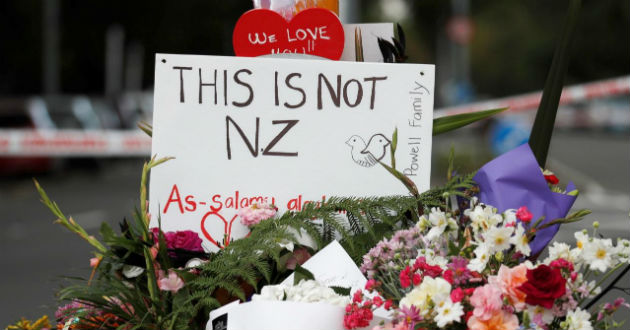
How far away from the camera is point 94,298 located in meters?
1.85

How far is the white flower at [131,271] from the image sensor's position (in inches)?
75.7

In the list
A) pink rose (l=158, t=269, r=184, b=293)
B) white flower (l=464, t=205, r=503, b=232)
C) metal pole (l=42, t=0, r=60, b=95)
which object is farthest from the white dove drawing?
metal pole (l=42, t=0, r=60, b=95)

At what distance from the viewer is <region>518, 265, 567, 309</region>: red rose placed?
1.59m

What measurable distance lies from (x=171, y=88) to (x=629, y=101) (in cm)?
3941

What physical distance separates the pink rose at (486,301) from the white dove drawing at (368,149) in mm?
624

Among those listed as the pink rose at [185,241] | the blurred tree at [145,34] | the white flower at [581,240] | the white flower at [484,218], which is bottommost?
the blurred tree at [145,34]

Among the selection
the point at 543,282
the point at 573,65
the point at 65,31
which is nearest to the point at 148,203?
the point at 543,282

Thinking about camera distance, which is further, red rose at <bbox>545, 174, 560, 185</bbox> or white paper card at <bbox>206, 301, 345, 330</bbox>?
red rose at <bbox>545, 174, 560, 185</bbox>

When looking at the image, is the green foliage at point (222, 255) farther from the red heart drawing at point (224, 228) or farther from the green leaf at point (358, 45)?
the green leaf at point (358, 45)

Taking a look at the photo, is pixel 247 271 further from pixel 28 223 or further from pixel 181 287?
pixel 28 223

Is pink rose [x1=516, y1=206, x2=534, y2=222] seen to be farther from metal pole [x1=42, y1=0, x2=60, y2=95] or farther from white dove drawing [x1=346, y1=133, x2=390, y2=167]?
metal pole [x1=42, y1=0, x2=60, y2=95]

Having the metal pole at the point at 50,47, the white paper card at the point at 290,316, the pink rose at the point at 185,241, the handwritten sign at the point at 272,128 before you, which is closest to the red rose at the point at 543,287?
the white paper card at the point at 290,316

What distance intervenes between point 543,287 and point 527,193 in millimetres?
375

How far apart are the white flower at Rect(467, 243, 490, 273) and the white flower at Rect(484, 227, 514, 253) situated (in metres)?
0.01
